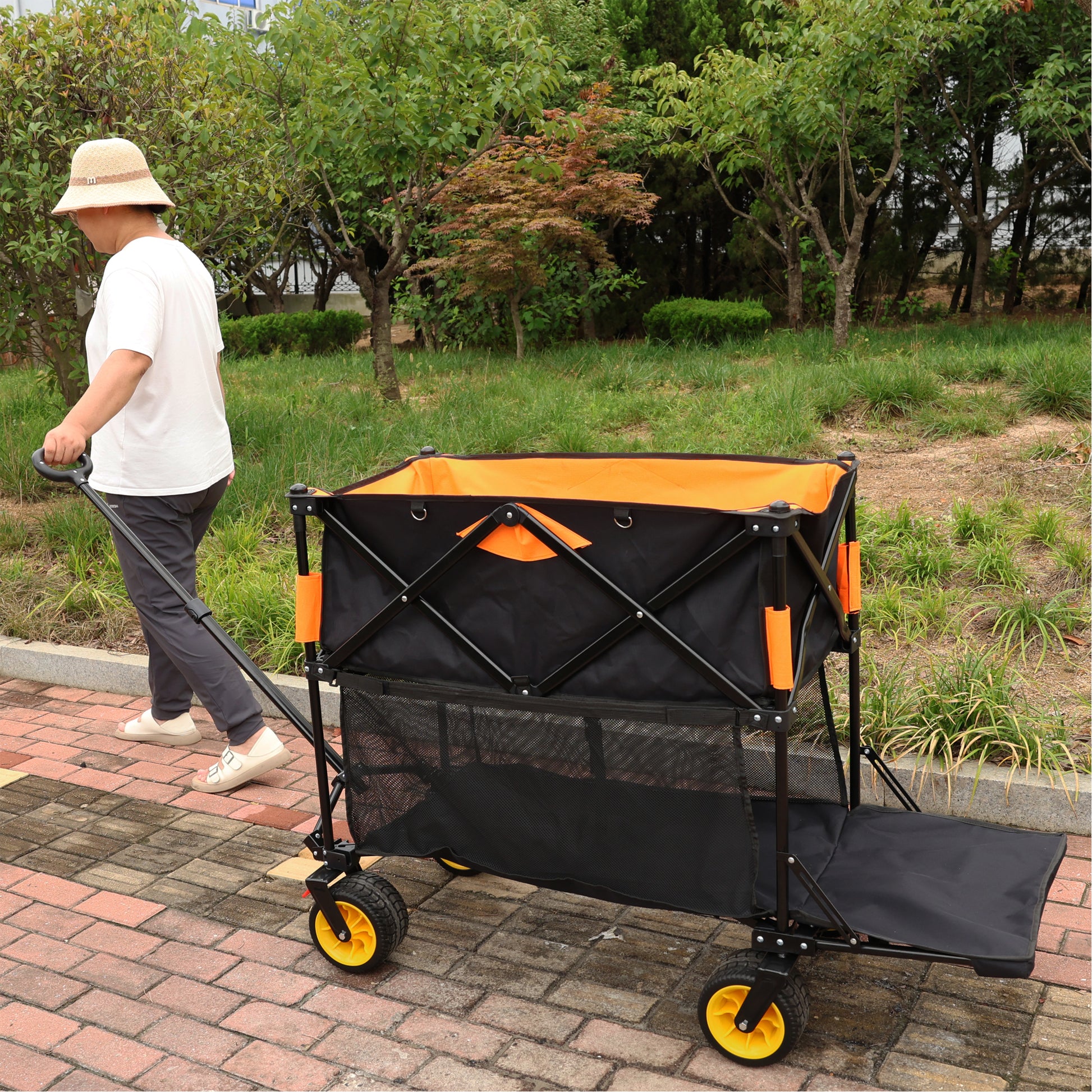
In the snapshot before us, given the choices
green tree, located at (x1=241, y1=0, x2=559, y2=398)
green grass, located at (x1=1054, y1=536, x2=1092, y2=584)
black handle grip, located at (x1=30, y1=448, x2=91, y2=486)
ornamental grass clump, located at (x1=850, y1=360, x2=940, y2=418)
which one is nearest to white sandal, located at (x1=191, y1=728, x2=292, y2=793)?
black handle grip, located at (x1=30, y1=448, x2=91, y2=486)

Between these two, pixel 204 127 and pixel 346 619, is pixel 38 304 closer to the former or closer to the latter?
pixel 204 127

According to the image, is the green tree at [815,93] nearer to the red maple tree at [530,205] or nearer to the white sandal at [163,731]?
the red maple tree at [530,205]

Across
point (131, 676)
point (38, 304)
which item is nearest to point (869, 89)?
point (38, 304)

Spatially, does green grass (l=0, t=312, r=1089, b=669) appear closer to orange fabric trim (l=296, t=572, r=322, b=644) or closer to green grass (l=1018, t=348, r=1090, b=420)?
green grass (l=1018, t=348, r=1090, b=420)

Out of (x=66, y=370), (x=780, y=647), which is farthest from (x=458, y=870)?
(x=66, y=370)

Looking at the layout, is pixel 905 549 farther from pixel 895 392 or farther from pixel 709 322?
pixel 709 322

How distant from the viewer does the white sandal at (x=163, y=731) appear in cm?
415

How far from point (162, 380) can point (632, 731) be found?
2.04 m

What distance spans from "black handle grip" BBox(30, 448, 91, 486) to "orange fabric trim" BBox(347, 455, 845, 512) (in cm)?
82

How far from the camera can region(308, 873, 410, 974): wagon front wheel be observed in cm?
265

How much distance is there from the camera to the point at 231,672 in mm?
3746

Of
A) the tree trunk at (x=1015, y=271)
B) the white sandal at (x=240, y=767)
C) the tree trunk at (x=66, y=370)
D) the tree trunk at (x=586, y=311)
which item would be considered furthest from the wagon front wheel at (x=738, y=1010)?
the tree trunk at (x=1015, y=271)

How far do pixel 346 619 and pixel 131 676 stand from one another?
249cm

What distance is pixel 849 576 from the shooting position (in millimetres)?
2773
